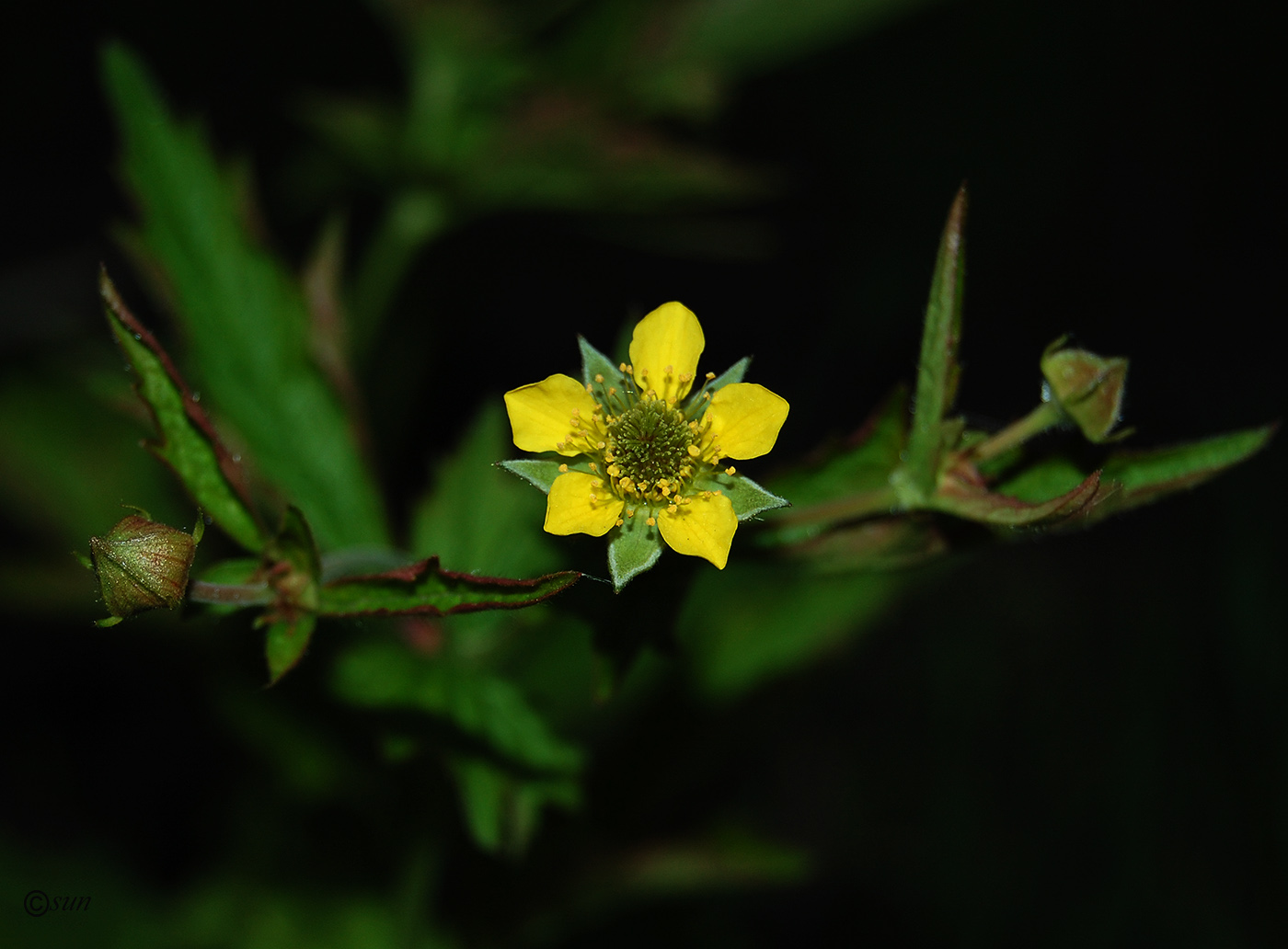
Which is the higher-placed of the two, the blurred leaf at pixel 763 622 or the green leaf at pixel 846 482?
the blurred leaf at pixel 763 622

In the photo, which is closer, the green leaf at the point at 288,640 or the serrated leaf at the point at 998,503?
the serrated leaf at the point at 998,503

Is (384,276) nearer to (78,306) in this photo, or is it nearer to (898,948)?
(78,306)

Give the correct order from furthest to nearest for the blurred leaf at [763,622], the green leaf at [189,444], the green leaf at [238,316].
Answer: the blurred leaf at [763,622] → the green leaf at [238,316] → the green leaf at [189,444]

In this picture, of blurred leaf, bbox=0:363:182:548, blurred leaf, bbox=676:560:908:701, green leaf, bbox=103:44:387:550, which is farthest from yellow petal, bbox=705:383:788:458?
blurred leaf, bbox=0:363:182:548

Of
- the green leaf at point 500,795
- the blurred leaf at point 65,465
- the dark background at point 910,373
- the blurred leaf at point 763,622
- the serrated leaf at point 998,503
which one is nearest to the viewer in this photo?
the serrated leaf at point 998,503

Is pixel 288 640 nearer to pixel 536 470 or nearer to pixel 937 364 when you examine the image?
pixel 536 470

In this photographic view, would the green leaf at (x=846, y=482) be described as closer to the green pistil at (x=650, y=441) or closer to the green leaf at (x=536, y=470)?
the green pistil at (x=650, y=441)

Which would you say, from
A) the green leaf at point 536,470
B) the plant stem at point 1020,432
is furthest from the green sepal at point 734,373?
the plant stem at point 1020,432

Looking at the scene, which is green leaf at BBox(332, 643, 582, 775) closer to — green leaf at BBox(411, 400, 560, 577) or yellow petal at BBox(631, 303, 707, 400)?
green leaf at BBox(411, 400, 560, 577)
